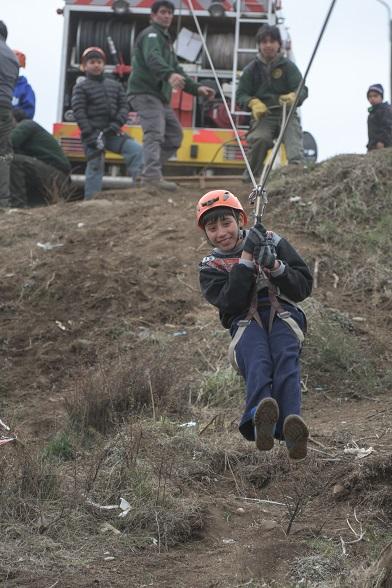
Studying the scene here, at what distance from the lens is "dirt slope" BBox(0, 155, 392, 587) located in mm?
5855

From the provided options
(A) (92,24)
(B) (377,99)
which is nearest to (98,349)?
(B) (377,99)

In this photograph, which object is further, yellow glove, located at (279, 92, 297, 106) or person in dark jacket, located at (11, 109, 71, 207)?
person in dark jacket, located at (11, 109, 71, 207)

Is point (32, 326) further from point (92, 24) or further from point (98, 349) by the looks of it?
point (92, 24)

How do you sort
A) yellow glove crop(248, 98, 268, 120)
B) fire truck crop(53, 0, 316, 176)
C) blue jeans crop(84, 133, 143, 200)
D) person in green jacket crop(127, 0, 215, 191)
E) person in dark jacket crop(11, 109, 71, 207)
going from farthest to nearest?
fire truck crop(53, 0, 316, 176), person in dark jacket crop(11, 109, 71, 207), blue jeans crop(84, 133, 143, 200), person in green jacket crop(127, 0, 215, 191), yellow glove crop(248, 98, 268, 120)

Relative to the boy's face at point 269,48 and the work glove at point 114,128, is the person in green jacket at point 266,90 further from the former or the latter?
the work glove at point 114,128

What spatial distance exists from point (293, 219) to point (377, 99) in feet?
9.37

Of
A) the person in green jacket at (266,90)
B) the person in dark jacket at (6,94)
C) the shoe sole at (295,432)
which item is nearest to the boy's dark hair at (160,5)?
the person in green jacket at (266,90)

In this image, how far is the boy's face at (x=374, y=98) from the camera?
13.7 metres

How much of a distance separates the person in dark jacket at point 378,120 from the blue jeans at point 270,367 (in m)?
7.97

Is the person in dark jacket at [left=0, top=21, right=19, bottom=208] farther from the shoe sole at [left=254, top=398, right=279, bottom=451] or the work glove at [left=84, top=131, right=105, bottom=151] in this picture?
the shoe sole at [left=254, top=398, right=279, bottom=451]

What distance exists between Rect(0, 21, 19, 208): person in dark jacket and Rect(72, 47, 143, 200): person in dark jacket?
836 mm

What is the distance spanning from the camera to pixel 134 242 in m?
11.8

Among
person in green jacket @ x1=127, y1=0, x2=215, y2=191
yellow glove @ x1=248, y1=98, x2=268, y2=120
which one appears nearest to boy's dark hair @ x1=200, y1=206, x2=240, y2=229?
yellow glove @ x1=248, y1=98, x2=268, y2=120

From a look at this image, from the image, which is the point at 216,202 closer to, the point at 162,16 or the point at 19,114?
the point at 162,16
